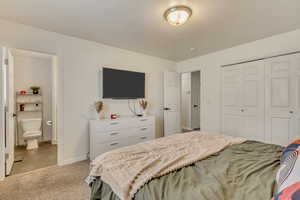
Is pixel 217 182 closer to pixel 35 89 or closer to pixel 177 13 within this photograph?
pixel 177 13

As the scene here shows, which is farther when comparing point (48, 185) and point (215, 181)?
point (48, 185)

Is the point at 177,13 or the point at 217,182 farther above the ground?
the point at 177,13

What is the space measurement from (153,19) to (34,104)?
4.11 m

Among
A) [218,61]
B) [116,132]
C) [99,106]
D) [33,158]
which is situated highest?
[218,61]

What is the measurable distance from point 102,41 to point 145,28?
108cm

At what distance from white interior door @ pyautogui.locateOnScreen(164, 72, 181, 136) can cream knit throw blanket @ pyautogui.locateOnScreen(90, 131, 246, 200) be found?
2467mm

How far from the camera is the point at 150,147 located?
1.65 metres

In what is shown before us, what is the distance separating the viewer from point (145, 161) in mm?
1271

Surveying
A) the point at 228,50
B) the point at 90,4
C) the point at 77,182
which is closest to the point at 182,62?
the point at 228,50

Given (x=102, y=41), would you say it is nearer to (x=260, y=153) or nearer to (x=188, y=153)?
(x=188, y=153)

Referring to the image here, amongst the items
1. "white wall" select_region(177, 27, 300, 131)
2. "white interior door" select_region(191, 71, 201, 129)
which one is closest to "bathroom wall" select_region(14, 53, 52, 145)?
"white wall" select_region(177, 27, 300, 131)

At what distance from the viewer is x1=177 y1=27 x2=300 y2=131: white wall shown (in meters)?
2.75

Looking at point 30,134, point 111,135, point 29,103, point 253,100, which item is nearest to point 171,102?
point 253,100

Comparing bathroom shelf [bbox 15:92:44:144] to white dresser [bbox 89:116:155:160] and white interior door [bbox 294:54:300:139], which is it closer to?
white dresser [bbox 89:116:155:160]
